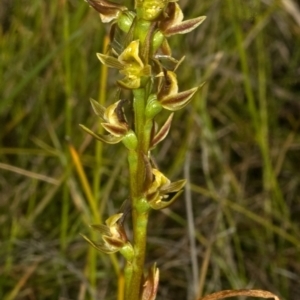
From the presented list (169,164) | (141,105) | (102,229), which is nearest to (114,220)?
(102,229)

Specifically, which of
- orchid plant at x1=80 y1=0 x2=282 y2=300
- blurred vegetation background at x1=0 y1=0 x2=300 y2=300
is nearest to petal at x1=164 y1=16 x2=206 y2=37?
orchid plant at x1=80 y1=0 x2=282 y2=300

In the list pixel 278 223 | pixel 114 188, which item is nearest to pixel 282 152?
pixel 278 223

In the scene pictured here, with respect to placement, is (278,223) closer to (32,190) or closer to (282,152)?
(282,152)

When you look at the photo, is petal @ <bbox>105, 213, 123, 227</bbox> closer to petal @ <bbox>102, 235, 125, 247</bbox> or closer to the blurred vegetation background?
petal @ <bbox>102, 235, 125, 247</bbox>

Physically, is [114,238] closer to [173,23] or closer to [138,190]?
[138,190]

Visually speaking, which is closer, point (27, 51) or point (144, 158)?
point (144, 158)

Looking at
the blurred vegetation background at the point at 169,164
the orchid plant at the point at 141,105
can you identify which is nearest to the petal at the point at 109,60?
the orchid plant at the point at 141,105
